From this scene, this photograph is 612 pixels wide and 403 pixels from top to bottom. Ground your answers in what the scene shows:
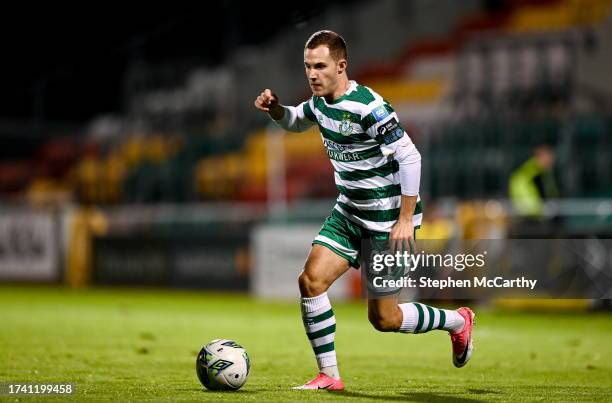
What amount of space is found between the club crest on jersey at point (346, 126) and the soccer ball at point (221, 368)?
144 centimetres

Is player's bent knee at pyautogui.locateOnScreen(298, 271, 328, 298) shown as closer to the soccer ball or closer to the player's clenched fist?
the soccer ball

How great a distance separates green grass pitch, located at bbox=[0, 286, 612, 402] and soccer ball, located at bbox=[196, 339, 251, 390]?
4.0 inches

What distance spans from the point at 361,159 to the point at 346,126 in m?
0.23

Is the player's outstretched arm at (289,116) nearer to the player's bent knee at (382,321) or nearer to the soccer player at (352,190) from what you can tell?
the soccer player at (352,190)

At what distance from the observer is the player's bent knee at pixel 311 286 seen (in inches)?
266

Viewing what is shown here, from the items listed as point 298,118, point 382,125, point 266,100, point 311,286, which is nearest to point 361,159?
point 382,125

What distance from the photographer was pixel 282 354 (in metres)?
9.55

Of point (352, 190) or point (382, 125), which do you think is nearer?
point (382, 125)

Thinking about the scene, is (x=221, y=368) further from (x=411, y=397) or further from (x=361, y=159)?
(x=361, y=159)

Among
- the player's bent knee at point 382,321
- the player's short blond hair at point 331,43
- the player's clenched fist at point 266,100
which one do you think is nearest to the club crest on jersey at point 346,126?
the player's short blond hair at point 331,43

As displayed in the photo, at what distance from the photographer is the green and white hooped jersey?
6723mm

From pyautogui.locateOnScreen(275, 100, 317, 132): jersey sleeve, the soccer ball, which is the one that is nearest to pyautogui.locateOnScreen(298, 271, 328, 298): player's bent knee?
the soccer ball

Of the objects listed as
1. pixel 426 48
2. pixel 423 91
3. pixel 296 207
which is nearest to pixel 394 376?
pixel 296 207

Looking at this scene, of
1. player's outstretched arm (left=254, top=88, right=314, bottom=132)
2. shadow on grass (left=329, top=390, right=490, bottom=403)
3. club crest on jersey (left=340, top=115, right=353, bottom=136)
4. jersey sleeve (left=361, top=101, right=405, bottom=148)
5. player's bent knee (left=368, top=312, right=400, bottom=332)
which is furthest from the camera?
player's outstretched arm (left=254, top=88, right=314, bottom=132)
